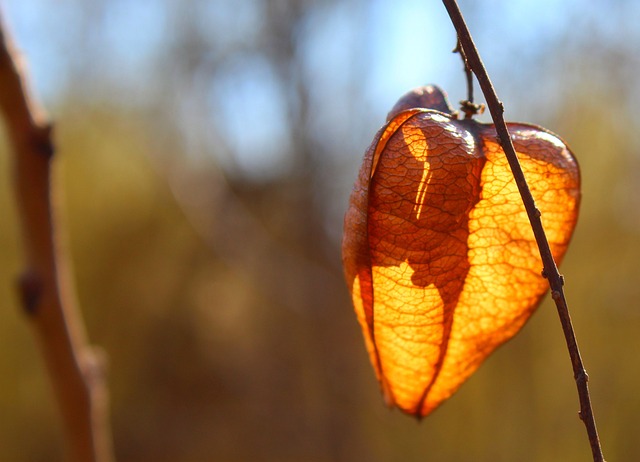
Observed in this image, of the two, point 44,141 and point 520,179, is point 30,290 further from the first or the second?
point 520,179

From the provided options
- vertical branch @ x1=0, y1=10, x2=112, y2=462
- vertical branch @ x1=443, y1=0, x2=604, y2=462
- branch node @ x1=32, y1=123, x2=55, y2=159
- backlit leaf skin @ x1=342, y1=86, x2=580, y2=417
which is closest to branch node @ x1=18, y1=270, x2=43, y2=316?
vertical branch @ x1=0, y1=10, x2=112, y2=462

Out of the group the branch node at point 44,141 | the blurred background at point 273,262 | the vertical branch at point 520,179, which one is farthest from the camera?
the blurred background at point 273,262

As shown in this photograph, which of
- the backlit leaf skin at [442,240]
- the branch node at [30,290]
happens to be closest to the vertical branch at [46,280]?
the branch node at [30,290]

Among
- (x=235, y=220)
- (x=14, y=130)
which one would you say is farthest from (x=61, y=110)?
(x=14, y=130)

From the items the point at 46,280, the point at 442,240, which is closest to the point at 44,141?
the point at 46,280

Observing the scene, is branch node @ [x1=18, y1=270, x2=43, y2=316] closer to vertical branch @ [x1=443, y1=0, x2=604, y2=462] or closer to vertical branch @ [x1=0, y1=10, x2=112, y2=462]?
vertical branch @ [x1=0, y1=10, x2=112, y2=462]

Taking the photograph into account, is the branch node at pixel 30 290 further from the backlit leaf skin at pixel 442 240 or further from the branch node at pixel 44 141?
the backlit leaf skin at pixel 442 240
